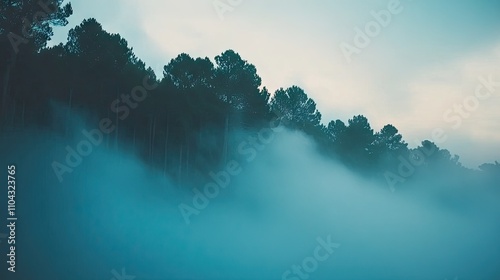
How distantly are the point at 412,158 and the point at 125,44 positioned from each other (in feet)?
252

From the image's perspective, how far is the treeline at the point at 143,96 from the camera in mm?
27581

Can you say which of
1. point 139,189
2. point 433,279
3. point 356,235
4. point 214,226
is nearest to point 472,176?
point 356,235

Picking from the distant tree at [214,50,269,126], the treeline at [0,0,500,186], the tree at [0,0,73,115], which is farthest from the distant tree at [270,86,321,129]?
the tree at [0,0,73,115]

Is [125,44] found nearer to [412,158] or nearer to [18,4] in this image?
[18,4]

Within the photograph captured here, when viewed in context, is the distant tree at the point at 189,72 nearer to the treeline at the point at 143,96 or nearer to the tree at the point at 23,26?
the treeline at the point at 143,96

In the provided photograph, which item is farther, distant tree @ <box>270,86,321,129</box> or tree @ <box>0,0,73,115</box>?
distant tree @ <box>270,86,321,129</box>

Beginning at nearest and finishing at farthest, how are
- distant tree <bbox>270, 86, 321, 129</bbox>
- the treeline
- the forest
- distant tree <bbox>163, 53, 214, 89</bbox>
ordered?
the forest
the treeline
distant tree <bbox>163, 53, 214, 89</bbox>
distant tree <bbox>270, 86, 321, 129</bbox>

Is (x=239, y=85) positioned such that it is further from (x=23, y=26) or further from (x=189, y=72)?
(x=23, y=26)

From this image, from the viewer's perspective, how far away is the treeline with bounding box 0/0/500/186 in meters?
27.6

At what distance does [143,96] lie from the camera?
1426 inches

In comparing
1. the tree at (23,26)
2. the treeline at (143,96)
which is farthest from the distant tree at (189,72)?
the tree at (23,26)

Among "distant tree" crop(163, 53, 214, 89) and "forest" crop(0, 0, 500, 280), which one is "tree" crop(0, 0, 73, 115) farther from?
"distant tree" crop(163, 53, 214, 89)

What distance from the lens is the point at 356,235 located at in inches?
1494

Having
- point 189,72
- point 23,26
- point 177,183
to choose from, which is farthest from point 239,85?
point 23,26
